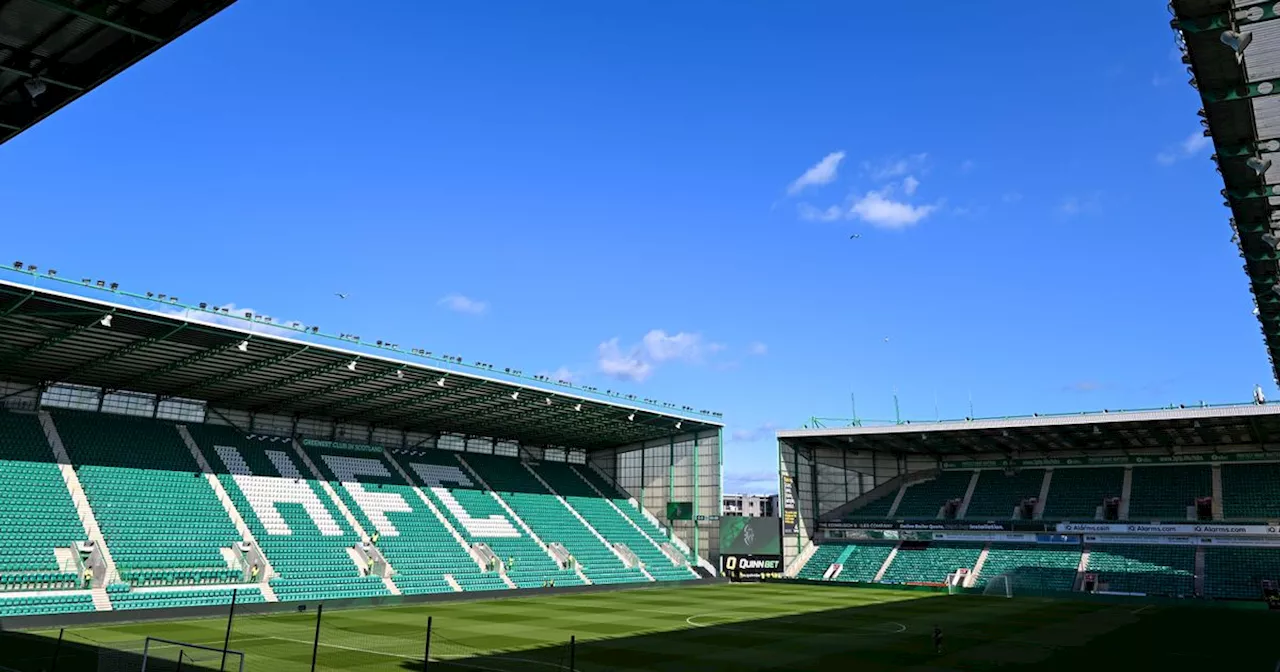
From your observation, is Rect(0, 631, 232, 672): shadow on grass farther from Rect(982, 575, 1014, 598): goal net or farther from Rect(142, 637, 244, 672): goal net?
Rect(982, 575, 1014, 598): goal net

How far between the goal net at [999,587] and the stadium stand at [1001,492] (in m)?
7.03

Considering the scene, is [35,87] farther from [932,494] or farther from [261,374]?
[932,494]

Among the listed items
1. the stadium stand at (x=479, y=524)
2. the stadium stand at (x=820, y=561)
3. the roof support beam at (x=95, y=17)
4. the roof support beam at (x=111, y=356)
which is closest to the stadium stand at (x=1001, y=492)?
the stadium stand at (x=820, y=561)

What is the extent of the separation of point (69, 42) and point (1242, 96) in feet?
60.4

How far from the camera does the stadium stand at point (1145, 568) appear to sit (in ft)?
171

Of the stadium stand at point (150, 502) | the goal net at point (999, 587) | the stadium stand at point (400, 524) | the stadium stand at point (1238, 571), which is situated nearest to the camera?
the stadium stand at point (150, 502)

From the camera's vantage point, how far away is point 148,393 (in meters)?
46.5

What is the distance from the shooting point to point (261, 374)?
43.5 metres

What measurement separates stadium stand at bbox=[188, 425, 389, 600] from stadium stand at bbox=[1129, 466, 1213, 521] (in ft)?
175

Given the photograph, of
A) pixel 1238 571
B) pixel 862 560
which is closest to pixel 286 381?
pixel 862 560

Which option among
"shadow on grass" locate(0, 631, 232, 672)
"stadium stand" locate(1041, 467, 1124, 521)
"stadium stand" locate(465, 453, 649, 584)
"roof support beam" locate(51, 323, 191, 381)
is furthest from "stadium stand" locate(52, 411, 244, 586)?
"stadium stand" locate(1041, 467, 1124, 521)

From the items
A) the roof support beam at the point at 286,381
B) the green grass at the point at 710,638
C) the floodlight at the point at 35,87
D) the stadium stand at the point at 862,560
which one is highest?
the roof support beam at the point at 286,381

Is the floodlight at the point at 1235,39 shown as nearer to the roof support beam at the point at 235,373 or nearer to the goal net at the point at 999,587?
the roof support beam at the point at 235,373

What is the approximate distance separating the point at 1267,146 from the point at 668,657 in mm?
20754
